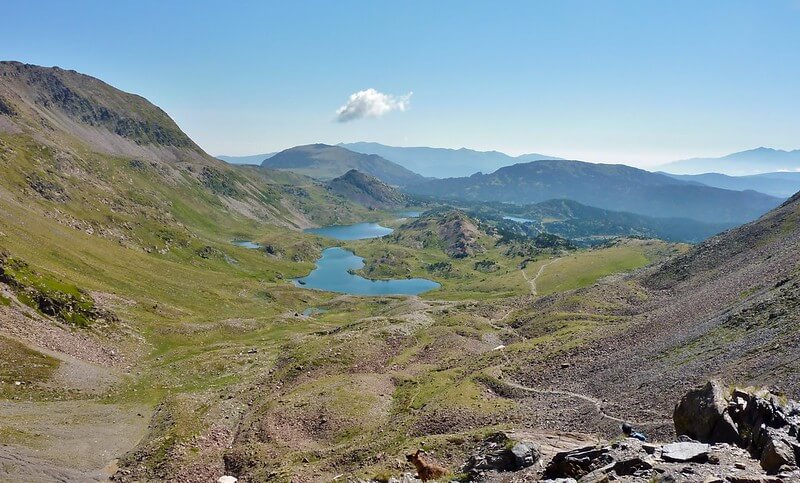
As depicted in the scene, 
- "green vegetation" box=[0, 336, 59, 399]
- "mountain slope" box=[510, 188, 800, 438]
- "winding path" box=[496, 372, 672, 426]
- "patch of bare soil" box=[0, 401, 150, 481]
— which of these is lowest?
"patch of bare soil" box=[0, 401, 150, 481]

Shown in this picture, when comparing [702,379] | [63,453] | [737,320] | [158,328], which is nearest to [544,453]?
[702,379]

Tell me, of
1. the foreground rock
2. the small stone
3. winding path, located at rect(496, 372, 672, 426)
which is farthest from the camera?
winding path, located at rect(496, 372, 672, 426)

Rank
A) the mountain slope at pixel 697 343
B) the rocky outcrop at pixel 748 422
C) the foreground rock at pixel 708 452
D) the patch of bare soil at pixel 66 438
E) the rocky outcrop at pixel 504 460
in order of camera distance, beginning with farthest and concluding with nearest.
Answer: the patch of bare soil at pixel 66 438 → the mountain slope at pixel 697 343 → the rocky outcrop at pixel 504 460 → the rocky outcrop at pixel 748 422 → the foreground rock at pixel 708 452

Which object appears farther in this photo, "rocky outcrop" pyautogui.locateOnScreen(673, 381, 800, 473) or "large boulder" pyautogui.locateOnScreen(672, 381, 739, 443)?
"large boulder" pyautogui.locateOnScreen(672, 381, 739, 443)

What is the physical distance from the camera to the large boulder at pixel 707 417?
25.6 meters

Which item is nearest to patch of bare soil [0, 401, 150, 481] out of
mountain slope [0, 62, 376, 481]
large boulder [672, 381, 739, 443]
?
mountain slope [0, 62, 376, 481]

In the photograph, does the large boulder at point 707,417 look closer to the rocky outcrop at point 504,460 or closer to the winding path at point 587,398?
the winding path at point 587,398

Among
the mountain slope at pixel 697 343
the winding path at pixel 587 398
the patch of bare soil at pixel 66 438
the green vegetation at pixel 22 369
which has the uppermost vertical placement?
the mountain slope at pixel 697 343

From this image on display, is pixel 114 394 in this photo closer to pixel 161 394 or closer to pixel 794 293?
pixel 161 394

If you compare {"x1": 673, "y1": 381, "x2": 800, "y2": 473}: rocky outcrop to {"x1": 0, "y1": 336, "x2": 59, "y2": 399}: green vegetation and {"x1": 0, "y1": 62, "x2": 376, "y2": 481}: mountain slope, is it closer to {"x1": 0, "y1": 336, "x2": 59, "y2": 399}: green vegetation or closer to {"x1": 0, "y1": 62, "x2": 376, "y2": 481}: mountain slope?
{"x1": 0, "y1": 62, "x2": 376, "y2": 481}: mountain slope


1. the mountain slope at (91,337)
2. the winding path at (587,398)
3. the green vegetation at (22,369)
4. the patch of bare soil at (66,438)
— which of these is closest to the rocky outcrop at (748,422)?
the winding path at (587,398)

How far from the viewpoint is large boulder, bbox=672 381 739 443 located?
84.1 ft

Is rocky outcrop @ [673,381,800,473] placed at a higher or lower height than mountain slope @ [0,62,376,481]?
higher

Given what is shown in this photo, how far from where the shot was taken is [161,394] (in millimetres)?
69188
